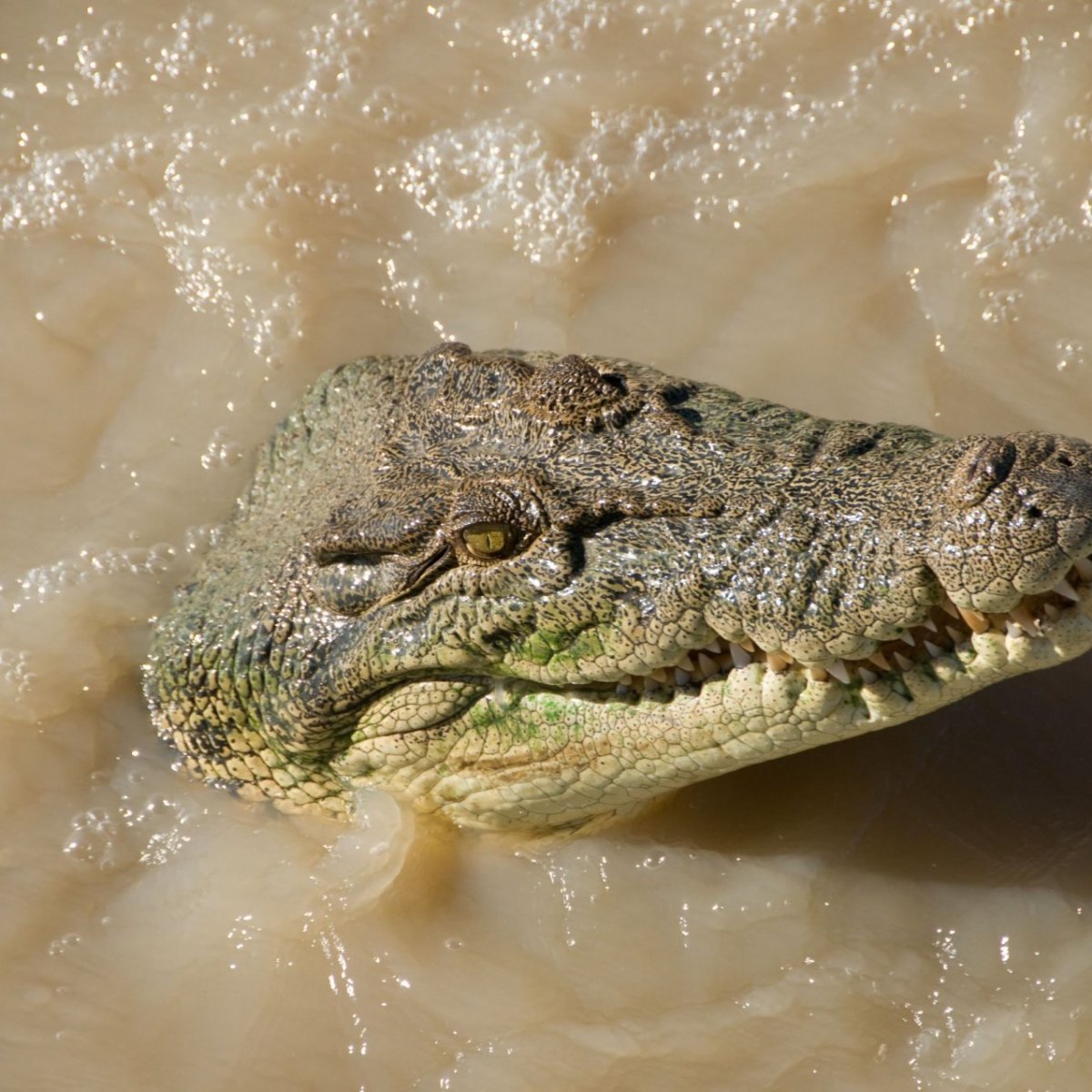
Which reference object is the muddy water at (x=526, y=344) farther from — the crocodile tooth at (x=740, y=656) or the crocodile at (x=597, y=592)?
the crocodile tooth at (x=740, y=656)

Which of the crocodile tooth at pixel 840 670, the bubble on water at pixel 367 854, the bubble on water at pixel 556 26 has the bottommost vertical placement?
the bubble on water at pixel 367 854

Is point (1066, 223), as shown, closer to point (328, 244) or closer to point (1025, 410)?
point (1025, 410)

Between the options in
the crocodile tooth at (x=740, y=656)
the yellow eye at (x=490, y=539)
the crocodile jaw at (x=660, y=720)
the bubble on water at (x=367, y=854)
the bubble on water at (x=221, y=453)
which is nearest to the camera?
the crocodile jaw at (x=660, y=720)

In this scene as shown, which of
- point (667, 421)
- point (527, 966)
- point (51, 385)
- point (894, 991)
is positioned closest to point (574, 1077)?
point (527, 966)

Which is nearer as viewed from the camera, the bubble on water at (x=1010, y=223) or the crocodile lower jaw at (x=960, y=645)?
the crocodile lower jaw at (x=960, y=645)

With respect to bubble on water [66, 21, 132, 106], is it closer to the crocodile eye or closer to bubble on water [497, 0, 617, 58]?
bubble on water [497, 0, 617, 58]

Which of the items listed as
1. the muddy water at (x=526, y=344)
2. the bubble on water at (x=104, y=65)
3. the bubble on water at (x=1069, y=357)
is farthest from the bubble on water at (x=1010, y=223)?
the bubble on water at (x=104, y=65)

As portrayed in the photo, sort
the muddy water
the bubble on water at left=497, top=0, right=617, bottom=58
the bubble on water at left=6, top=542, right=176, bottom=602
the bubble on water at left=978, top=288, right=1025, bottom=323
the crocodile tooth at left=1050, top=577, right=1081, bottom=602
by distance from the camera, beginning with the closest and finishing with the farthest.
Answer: the crocodile tooth at left=1050, top=577, right=1081, bottom=602 → the muddy water → the bubble on water at left=6, top=542, right=176, bottom=602 → the bubble on water at left=978, top=288, right=1025, bottom=323 → the bubble on water at left=497, top=0, right=617, bottom=58

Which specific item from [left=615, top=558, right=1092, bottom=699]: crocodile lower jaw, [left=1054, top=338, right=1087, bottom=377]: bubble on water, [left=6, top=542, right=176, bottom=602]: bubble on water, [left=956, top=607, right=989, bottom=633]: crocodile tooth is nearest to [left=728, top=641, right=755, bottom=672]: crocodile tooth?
[left=615, top=558, right=1092, bottom=699]: crocodile lower jaw

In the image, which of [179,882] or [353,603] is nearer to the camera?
[353,603]
